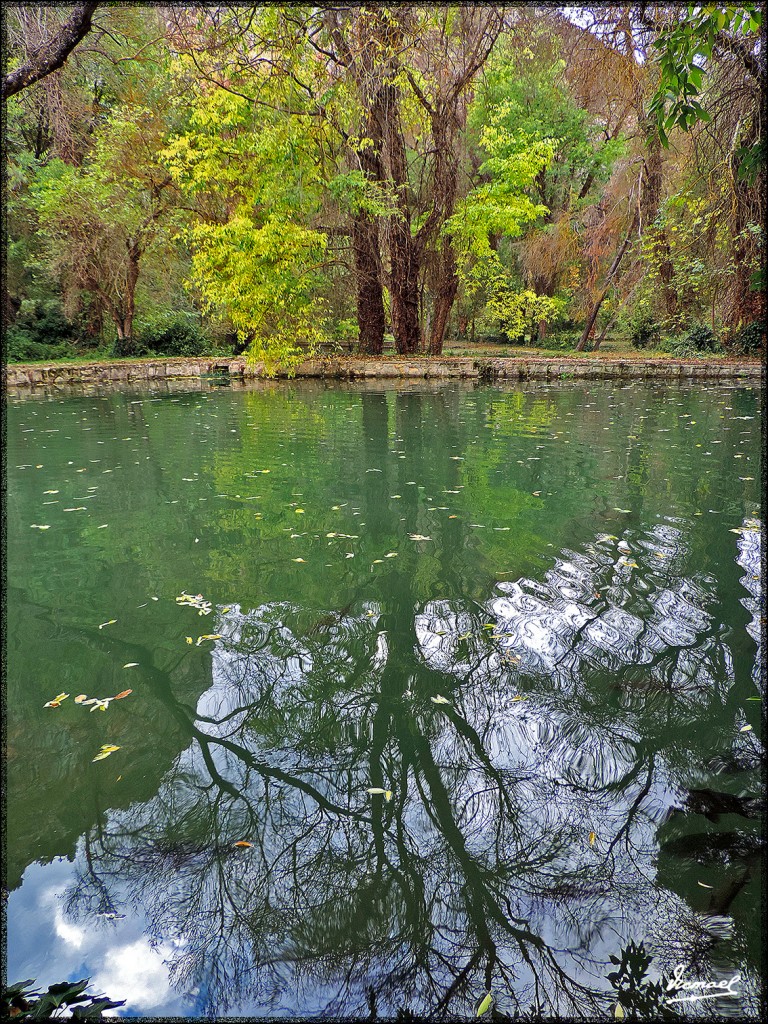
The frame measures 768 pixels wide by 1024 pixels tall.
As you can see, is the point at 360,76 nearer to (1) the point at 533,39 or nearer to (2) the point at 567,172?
(1) the point at 533,39

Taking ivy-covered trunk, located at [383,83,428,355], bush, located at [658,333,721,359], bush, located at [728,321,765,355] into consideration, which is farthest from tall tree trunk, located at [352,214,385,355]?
bush, located at [728,321,765,355]

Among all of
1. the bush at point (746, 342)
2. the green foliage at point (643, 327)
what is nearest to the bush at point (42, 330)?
the green foliage at point (643, 327)

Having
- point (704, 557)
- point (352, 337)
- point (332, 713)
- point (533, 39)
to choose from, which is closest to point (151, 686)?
point (332, 713)

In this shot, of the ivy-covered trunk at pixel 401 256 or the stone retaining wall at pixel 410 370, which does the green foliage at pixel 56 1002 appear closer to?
the ivy-covered trunk at pixel 401 256

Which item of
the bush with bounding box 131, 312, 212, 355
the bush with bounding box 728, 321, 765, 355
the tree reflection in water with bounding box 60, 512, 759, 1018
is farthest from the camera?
the bush with bounding box 131, 312, 212, 355

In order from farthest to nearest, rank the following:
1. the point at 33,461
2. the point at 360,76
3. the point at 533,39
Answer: the point at 533,39
the point at 33,461
the point at 360,76

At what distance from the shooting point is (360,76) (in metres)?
→ 7.04

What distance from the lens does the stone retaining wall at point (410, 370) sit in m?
15.9

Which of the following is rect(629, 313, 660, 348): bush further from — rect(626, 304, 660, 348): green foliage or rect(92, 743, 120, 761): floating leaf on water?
rect(92, 743, 120, 761): floating leaf on water

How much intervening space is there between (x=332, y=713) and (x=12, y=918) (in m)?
1.34

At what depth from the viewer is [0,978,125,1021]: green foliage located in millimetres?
1505

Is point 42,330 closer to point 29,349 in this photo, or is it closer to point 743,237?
point 29,349

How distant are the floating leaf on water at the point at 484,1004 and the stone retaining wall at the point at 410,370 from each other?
15952 mm

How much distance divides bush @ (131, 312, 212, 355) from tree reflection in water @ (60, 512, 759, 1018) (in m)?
21.4
